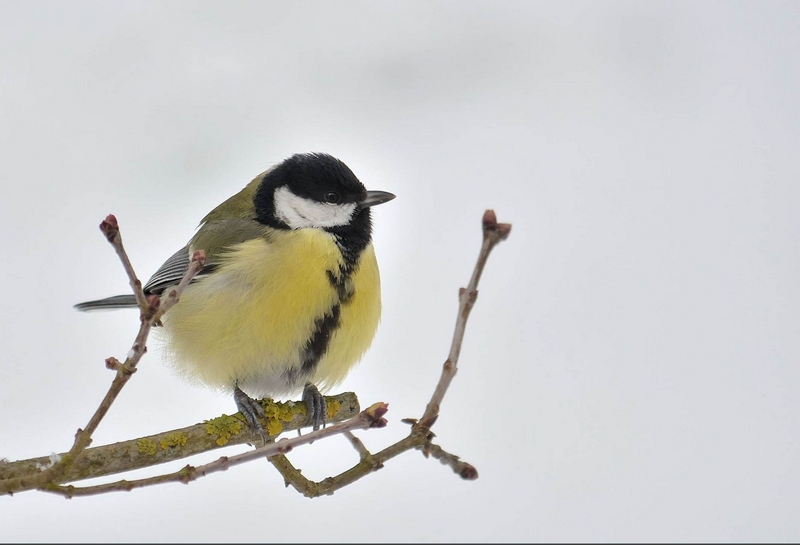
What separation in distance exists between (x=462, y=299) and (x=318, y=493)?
1.85 ft

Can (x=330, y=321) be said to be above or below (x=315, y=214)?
below

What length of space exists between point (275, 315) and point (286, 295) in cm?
5

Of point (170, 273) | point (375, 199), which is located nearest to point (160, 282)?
point (170, 273)

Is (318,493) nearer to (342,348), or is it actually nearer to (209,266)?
(342,348)

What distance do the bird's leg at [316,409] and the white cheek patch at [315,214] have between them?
357 mm

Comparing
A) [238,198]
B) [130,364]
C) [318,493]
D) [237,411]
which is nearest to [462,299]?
[130,364]

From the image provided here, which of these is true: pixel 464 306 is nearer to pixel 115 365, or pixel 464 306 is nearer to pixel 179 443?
pixel 115 365

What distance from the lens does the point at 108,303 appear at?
208 cm

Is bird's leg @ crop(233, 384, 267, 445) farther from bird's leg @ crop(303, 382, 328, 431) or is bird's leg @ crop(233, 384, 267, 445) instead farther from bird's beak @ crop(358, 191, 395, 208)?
bird's beak @ crop(358, 191, 395, 208)

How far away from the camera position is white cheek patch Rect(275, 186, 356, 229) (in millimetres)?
1724

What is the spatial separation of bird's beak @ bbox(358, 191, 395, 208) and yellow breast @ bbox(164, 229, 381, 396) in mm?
96

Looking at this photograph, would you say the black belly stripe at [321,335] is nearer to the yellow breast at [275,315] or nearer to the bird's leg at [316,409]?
the yellow breast at [275,315]

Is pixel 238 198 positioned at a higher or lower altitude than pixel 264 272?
higher

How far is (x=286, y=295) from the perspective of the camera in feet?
5.16
